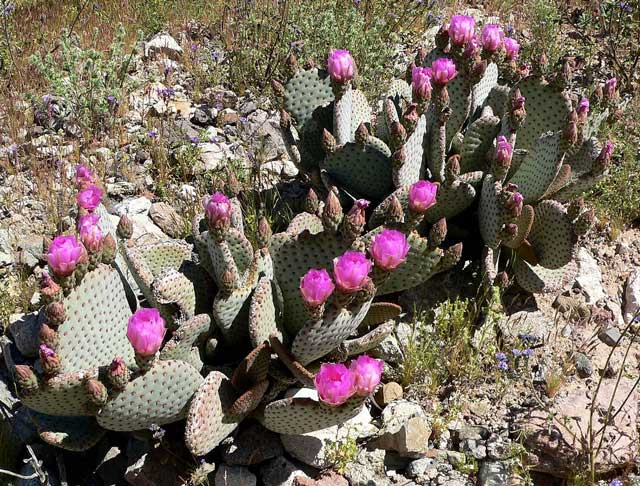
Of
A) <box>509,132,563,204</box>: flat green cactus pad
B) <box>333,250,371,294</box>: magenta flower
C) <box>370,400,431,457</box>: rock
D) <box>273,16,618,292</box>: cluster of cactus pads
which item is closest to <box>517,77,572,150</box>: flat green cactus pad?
<box>273,16,618,292</box>: cluster of cactus pads

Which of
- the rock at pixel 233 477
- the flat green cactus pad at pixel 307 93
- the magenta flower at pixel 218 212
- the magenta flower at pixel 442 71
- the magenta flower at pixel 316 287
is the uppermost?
the magenta flower at pixel 442 71

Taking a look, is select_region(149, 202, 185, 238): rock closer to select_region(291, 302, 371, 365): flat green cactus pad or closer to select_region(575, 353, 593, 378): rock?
select_region(291, 302, 371, 365): flat green cactus pad

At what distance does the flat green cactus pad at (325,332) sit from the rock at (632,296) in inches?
72.9

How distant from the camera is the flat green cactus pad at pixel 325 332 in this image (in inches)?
98.7

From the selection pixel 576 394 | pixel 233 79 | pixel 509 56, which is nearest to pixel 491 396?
pixel 576 394

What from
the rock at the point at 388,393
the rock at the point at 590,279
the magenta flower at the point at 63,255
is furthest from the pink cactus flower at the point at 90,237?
the rock at the point at 590,279

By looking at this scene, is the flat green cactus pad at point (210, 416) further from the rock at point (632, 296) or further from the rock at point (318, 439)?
the rock at point (632, 296)

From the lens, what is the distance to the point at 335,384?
2.30 metres

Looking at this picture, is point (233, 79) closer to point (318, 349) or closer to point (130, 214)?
point (130, 214)

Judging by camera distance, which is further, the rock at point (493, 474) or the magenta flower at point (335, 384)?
the rock at point (493, 474)

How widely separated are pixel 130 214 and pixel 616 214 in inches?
→ 118

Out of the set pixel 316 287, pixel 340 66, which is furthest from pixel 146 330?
pixel 340 66

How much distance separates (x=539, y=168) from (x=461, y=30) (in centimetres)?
83

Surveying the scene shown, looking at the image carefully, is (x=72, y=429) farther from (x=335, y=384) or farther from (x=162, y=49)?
(x=162, y=49)
